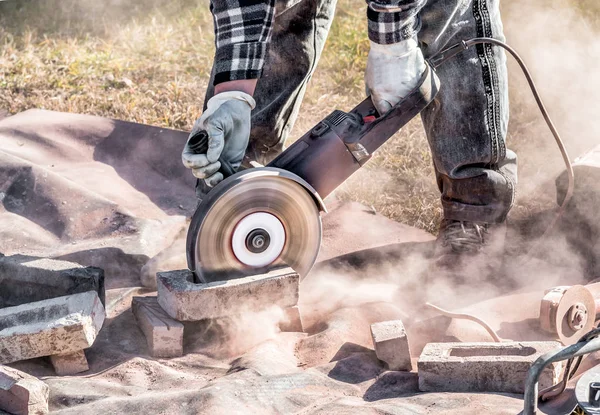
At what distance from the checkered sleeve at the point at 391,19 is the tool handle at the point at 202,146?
2.28 ft

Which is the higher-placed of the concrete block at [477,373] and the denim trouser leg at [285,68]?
the denim trouser leg at [285,68]

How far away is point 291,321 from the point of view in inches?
120

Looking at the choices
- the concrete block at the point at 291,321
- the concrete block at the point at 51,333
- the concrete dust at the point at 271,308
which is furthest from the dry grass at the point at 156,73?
the concrete block at the point at 51,333

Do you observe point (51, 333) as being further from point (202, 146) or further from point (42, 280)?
point (202, 146)

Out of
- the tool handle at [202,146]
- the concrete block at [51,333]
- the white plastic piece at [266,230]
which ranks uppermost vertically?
the tool handle at [202,146]

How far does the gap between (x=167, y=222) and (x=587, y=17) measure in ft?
10.0

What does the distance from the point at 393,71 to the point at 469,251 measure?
97 centimetres

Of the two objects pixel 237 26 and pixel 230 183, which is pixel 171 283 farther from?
pixel 237 26

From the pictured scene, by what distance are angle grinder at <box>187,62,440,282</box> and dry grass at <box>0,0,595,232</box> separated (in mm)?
1130

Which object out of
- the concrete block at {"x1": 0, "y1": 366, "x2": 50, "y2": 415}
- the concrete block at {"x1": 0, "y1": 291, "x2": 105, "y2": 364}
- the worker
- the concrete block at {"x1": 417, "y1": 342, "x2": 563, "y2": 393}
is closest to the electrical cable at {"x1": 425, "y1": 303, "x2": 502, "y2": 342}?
the concrete block at {"x1": 417, "y1": 342, "x2": 563, "y2": 393}

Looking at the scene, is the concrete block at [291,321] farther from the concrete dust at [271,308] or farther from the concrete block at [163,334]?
the concrete block at [163,334]

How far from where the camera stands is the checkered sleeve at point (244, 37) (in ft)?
9.82

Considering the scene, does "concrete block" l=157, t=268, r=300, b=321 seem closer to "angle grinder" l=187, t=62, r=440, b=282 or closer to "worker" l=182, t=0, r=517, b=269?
"angle grinder" l=187, t=62, r=440, b=282

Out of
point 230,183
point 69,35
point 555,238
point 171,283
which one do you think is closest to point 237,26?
point 230,183
